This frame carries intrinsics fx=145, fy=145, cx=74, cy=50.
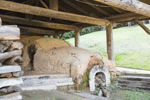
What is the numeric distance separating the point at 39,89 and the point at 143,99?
3.61 meters

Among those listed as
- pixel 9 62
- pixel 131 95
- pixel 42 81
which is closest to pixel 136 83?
pixel 131 95

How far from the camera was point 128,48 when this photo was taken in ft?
49.7

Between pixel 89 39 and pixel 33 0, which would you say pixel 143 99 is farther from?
pixel 89 39

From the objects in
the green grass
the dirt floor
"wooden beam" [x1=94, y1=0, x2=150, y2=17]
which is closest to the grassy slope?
the green grass

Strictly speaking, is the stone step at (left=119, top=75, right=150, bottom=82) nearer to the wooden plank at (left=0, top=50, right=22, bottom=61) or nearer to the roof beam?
the roof beam

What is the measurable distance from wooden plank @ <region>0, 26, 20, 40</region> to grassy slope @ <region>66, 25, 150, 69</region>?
982cm

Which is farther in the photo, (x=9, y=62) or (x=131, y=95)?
(x=131, y=95)

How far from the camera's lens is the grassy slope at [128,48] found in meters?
11.8

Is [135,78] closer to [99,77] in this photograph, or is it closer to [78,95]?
[99,77]

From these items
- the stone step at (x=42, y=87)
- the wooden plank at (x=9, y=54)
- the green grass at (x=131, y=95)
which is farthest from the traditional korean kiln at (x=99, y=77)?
the wooden plank at (x=9, y=54)

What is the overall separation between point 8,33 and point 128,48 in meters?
14.3

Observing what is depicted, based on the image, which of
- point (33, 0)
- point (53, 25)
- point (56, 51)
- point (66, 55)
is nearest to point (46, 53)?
point (56, 51)

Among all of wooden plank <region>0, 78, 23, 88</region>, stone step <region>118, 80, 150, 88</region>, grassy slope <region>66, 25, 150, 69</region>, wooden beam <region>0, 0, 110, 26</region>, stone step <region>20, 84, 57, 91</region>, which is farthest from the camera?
grassy slope <region>66, 25, 150, 69</region>

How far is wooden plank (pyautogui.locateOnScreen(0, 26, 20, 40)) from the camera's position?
2525 millimetres
